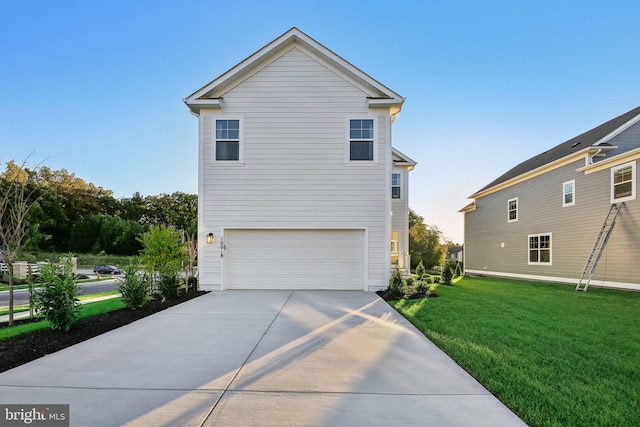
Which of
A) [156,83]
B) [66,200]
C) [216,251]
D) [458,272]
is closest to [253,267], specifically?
[216,251]

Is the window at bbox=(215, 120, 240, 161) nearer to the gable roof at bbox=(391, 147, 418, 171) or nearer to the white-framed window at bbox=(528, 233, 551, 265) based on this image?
the gable roof at bbox=(391, 147, 418, 171)

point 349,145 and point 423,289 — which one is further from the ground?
point 349,145

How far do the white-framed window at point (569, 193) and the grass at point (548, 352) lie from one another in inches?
269

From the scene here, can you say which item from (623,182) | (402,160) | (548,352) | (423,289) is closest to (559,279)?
(623,182)

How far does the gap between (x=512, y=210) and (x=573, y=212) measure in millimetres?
4478

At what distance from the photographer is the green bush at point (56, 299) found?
5195 mm

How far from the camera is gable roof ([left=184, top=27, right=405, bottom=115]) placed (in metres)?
10.2

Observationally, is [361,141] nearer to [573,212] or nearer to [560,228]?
[573,212]

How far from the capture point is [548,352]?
444 centimetres

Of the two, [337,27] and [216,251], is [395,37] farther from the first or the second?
[216,251]

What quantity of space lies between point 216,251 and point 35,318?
453cm

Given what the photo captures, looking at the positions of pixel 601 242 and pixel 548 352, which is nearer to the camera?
pixel 548 352

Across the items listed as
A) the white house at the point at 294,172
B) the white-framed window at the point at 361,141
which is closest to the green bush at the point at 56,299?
the white house at the point at 294,172

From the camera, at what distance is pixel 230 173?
10414 mm
